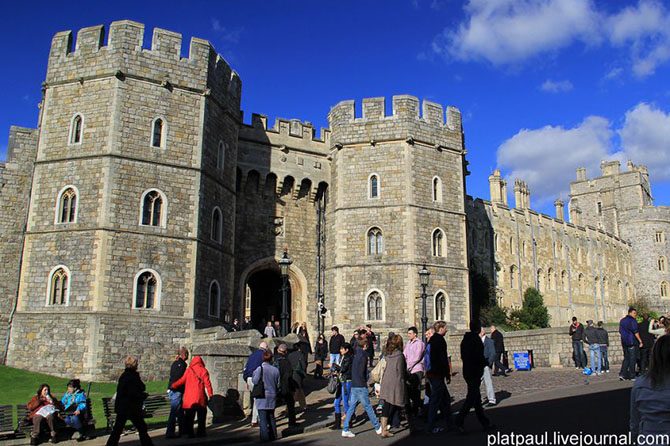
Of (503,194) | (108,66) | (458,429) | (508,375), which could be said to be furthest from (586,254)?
(458,429)

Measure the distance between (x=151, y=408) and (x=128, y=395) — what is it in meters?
3.12

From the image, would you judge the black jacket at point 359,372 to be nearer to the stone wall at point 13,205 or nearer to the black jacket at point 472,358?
the black jacket at point 472,358

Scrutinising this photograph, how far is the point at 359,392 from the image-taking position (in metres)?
10.3

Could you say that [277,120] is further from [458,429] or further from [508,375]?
[458,429]

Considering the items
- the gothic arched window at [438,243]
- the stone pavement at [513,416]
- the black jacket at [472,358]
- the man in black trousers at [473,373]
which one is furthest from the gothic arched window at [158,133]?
the black jacket at [472,358]

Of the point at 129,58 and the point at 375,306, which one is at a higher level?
the point at 129,58

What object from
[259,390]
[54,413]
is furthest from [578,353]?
[54,413]

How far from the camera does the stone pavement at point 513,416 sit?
9570 millimetres

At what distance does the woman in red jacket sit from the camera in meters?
10.8

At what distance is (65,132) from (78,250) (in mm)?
4243

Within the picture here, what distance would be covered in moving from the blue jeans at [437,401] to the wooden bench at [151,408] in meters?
5.01

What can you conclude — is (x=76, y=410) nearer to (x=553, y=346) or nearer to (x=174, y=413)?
(x=174, y=413)

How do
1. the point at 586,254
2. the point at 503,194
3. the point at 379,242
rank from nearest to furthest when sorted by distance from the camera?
the point at 379,242, the point at 503,194, the point at 586,254

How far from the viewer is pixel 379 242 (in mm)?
26000
